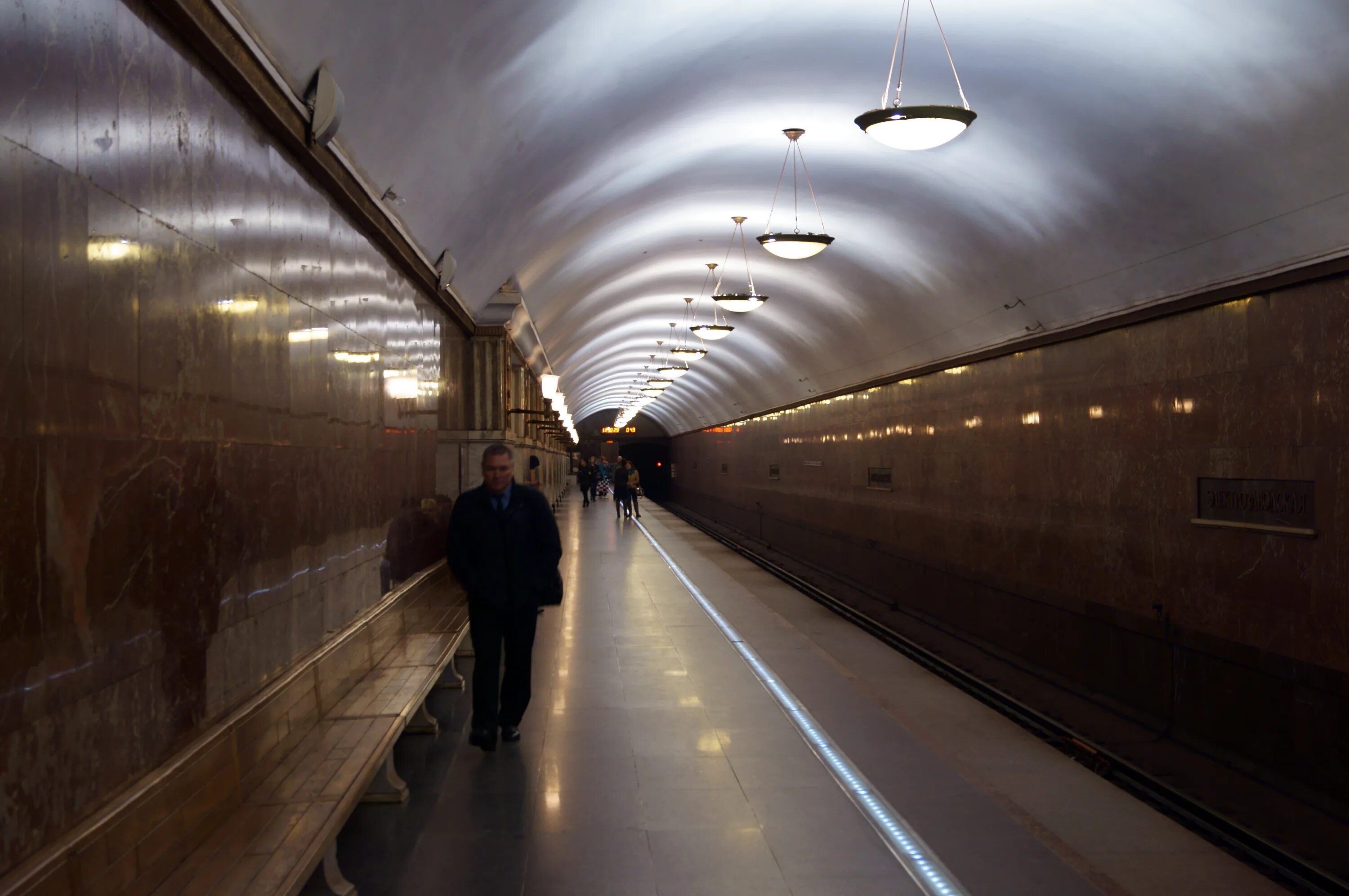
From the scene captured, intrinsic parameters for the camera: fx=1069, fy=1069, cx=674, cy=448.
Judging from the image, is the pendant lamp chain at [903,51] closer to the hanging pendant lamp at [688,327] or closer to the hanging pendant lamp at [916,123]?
the hanging pendant lamp at [916,123]

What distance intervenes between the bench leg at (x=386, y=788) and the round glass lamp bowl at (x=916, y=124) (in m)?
5.01

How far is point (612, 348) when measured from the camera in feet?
104

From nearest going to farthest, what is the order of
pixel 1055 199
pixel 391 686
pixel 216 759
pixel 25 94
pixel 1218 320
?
pixel 25 94, pixel 216 759, pixel 391 686, pixel 1218 320, pixel 1055 199

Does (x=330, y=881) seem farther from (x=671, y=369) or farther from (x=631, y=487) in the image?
(x=671, y=369)

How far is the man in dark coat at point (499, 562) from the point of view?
541 centimetres

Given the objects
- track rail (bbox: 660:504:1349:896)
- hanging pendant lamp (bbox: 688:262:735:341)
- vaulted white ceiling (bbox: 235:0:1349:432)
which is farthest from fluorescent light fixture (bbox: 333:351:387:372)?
hanging pendant lamp (bbox: 688:262:735:341)

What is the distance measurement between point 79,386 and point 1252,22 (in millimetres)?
6442

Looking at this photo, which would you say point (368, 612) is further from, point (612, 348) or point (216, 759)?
point (612, 348)

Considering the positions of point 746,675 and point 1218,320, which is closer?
point 746,675

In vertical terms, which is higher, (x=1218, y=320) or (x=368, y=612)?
(x=1218, y=320)

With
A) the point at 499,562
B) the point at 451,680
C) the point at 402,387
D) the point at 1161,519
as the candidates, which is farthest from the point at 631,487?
the point at 499,562

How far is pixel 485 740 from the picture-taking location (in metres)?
5.59

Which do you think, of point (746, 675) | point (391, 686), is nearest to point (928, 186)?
point (746, 675)

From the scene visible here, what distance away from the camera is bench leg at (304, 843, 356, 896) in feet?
11.7
